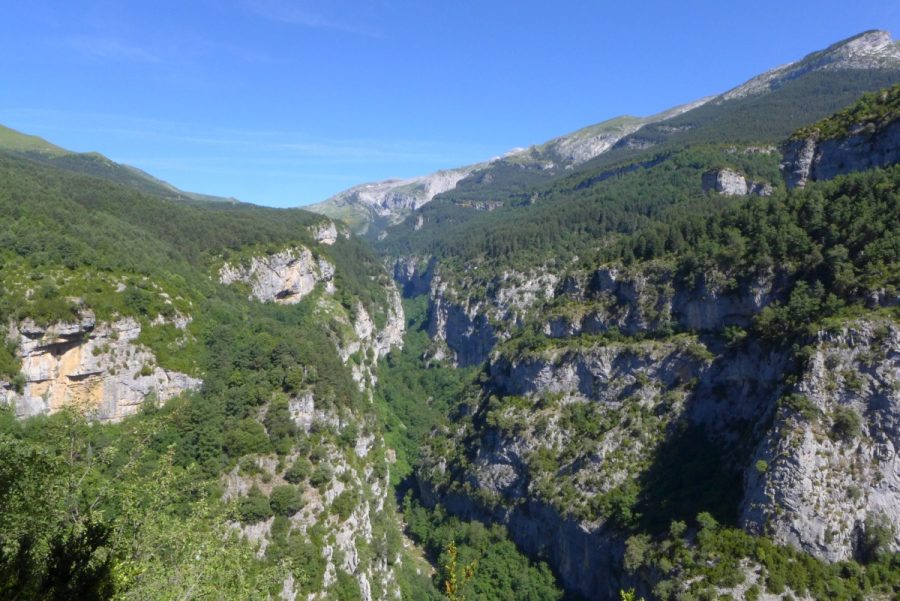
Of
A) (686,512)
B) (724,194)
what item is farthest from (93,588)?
(724,194)

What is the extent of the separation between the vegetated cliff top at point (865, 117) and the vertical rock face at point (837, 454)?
39294 mm

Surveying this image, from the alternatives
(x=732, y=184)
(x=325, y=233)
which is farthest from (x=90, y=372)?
(x=732, y=184)

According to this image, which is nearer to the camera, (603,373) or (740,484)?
(740,484)

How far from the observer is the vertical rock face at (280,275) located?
10268 centimetres

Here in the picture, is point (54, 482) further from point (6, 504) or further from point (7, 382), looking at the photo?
point (7, 382)

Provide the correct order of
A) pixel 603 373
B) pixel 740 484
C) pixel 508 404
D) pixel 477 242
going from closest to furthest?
pixel 740 484 → pixel 603 373 → pixel 508 404 → pixel 477 242

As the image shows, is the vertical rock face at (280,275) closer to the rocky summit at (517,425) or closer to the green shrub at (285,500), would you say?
the rocky summit at (517,425)

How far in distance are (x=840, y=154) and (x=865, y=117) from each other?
5.30 m

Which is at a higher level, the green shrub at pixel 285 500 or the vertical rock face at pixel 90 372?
the vertical rock face at pixel 90 372

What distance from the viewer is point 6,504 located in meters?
15.5

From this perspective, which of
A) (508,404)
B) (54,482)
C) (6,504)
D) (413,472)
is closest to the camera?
(6,504)

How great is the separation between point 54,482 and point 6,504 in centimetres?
245

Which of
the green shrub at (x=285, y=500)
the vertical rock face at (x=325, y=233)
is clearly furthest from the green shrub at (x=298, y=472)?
the vertical rock face at (x=325, y=233)

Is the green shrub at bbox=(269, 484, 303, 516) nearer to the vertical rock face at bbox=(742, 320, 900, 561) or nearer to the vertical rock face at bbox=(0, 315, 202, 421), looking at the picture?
the vertical rock face at bbox=(0, 315, 202, 421)
